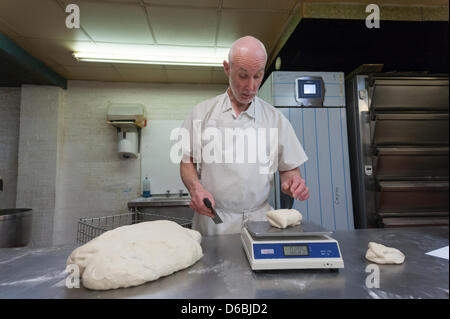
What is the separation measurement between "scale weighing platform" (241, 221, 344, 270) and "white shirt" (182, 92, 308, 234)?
2.39 ft

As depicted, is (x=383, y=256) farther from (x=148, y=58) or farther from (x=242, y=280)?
(x=148, y=58)

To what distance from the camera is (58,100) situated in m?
3.61

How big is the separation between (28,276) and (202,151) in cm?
106

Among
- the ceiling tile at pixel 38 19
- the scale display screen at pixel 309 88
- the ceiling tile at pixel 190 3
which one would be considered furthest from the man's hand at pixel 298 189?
the ceiling tile at pixel 38 19

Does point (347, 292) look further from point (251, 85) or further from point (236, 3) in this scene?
point (236, 3)

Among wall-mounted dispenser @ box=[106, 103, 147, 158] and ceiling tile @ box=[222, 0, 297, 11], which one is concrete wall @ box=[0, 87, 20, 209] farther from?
ceiling tile @ box=[222, 0, 297, 11]

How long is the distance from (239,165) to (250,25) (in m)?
1.80

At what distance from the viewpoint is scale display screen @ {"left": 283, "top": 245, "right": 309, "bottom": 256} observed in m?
0.74

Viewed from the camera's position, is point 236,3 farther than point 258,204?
Yes

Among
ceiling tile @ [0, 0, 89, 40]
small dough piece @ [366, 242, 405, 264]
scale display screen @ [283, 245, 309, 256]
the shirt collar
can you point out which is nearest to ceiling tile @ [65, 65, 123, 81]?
ceiling tile @ [0, 0, 89, 40]

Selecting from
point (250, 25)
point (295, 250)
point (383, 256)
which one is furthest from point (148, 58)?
point (383, 256)

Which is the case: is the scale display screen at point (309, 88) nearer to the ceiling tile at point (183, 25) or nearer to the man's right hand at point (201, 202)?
the ceiling tile at point (183, 25)

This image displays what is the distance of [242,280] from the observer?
28.0 inches

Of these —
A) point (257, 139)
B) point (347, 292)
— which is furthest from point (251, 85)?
point (347, 292)
